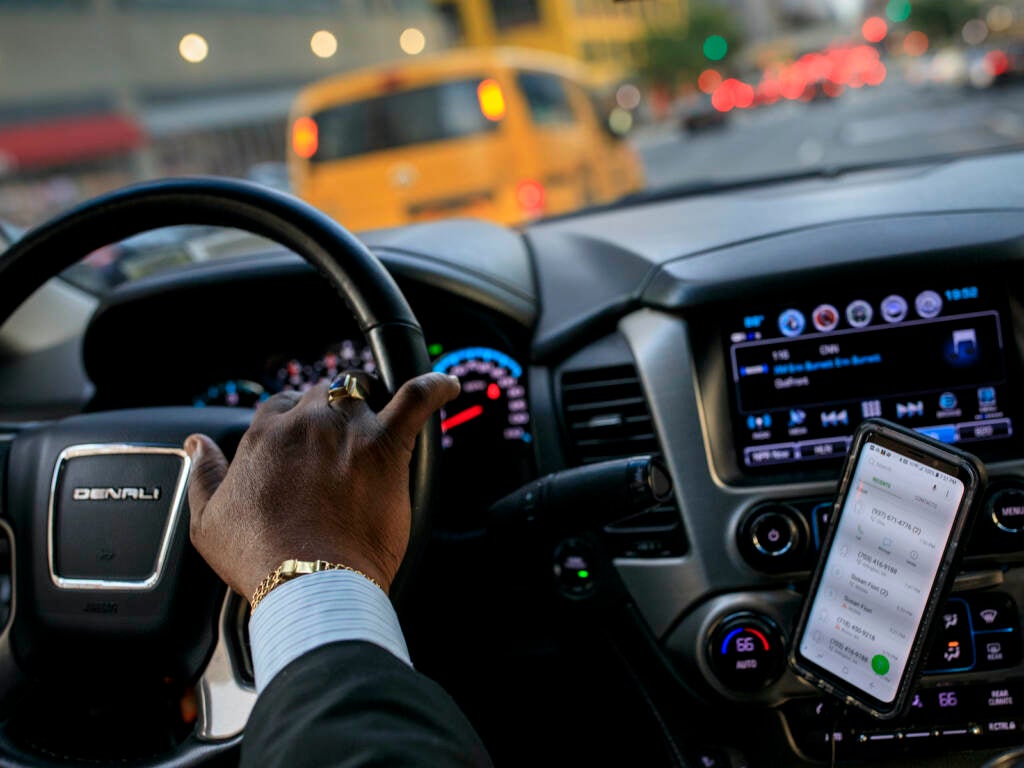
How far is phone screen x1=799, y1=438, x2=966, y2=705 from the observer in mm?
1505

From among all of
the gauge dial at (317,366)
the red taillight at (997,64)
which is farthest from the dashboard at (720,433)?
the red taillight at (997,64)

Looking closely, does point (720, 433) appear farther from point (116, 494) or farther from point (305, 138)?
point (305, 138)

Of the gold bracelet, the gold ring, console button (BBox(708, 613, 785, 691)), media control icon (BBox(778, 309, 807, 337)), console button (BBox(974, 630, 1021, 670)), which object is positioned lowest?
console button (BBox(974, 630, 1021, 670))

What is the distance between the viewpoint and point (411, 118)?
7270 mm

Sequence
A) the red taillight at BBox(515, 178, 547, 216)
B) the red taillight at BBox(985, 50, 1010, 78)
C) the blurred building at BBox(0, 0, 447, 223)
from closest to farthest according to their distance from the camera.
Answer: the red taillight at BBox(515, 178, 547, 216)
the red taillight at BBox(985, 50, 1010, 78)
the blurred building at BBox(0, 0, 447, 223)

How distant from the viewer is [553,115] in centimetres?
770

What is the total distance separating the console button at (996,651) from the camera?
184cm

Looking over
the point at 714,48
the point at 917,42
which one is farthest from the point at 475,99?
the point at 917,42

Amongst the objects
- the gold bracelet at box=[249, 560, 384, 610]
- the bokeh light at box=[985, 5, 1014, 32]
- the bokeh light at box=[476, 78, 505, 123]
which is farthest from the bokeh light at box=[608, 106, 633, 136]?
the bokeh light at box=[985, 5, 1014, 32]

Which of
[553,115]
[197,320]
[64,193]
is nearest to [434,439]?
[197,320]

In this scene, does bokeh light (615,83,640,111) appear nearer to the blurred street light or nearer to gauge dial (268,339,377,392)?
the blurred street light

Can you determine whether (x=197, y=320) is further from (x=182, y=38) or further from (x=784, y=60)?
(x=182, y=38)

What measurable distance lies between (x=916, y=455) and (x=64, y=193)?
2478 centimetres

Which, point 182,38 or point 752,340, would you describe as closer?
point 752,340
